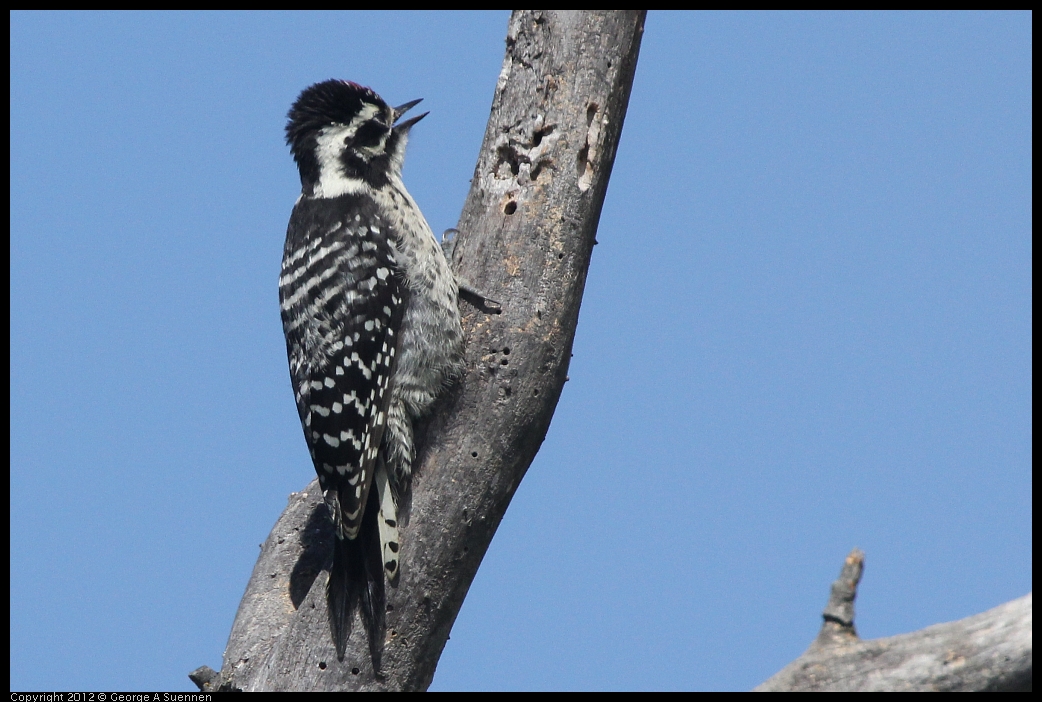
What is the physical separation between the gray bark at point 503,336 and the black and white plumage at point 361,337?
3.8 inches

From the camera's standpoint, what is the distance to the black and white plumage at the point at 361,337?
4.30 metres

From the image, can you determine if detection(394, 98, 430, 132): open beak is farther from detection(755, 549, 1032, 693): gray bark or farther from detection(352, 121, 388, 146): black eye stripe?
detection(755, 549, 1032, 693): gray bark

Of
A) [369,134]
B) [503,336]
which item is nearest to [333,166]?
[369,134]

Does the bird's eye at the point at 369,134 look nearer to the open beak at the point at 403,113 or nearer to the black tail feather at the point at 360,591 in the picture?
the open beak at the point at 403,113

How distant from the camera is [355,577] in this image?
4215 mm

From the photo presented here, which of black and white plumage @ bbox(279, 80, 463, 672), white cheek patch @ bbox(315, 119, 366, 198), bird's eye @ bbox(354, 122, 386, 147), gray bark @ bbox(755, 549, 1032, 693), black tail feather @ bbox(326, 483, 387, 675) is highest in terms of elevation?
bird's eye @ bbox(354, 122, 386, 147)

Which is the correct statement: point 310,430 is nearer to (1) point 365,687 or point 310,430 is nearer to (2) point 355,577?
(2) point 355,577

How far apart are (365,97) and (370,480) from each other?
2176mm

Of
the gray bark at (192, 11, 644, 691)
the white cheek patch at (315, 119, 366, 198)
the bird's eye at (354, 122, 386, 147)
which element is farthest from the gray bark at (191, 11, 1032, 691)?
the bird's eye at (354, 122, 386, 147)

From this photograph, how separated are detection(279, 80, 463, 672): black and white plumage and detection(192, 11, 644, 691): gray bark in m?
0.10

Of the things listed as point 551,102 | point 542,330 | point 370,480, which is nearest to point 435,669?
point 370,480

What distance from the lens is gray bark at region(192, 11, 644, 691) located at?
13.8 ft

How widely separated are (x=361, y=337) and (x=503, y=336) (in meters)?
0.70

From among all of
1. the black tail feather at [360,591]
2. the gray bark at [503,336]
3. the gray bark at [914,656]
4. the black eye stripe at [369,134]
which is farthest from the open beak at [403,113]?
the gray bark at [914,656]
